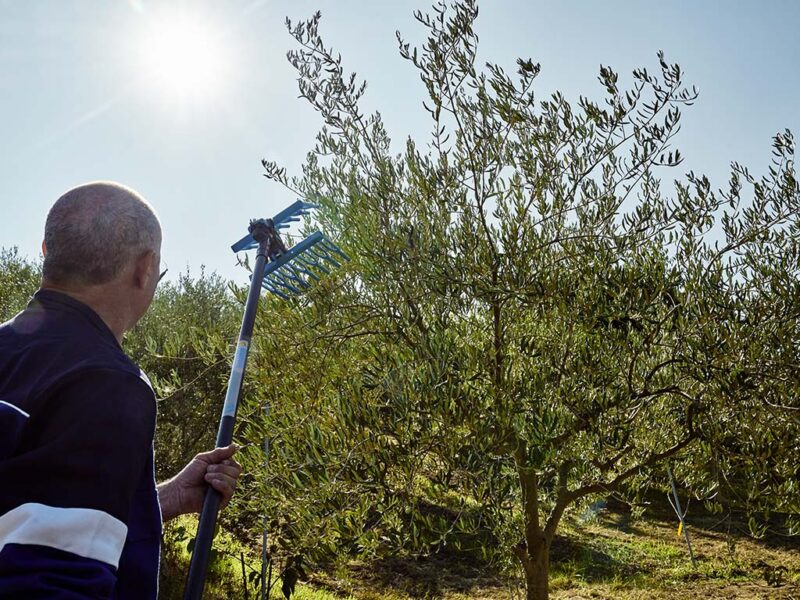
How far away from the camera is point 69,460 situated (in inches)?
46.8

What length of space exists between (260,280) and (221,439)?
85 cm

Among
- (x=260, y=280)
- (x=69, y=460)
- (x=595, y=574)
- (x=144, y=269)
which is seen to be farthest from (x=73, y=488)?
(x=595, y=574)

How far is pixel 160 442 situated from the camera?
9.77m

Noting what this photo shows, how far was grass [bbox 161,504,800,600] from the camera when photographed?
880 centimetres

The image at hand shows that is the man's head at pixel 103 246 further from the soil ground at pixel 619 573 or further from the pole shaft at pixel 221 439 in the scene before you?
the soil ground at pixel 619 573

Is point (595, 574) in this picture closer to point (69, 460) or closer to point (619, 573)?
point (619, 573)

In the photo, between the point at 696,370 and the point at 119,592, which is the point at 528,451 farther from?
the point at 119,592

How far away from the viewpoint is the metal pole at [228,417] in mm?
2047

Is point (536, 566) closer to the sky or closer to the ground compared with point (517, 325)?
closer to the ground

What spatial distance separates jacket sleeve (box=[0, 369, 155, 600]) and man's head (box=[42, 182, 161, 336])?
33 cm

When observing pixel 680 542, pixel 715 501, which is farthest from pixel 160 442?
pixel 680 542

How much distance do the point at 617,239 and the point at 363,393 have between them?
6.03ft

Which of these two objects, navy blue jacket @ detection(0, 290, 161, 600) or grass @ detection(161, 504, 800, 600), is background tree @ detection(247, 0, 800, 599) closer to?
navy blue jacket @ detection(0, 290, 161, 600)

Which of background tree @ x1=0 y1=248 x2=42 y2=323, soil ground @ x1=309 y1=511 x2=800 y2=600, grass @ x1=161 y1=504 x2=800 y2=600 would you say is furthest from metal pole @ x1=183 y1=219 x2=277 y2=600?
background tree @ x1=0 y1=248 x2=42 y2=323
